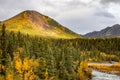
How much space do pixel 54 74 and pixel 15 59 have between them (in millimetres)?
26398

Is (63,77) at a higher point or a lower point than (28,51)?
lower

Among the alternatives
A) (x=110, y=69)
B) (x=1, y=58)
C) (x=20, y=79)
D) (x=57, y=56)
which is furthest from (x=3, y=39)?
(x=110, y=69)

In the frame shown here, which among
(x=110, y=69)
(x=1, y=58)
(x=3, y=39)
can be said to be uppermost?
(x=3, y=39)

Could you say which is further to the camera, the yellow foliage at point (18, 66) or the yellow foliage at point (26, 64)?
the yellow foliage at point (26, 64)

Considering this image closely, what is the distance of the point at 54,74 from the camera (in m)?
93.6

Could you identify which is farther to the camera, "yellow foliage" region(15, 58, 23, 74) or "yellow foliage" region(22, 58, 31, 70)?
"yellow foliage" region(22, 58, 31, 70)

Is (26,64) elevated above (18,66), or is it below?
above

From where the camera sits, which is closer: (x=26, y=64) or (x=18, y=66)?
(x=26, y=64)

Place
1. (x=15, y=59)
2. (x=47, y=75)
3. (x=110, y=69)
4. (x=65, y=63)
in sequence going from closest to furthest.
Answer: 1. (x=47, y=75)
2. (x=65, y=63)
3. (x=15, y=59)
4. (x=110, y=69)

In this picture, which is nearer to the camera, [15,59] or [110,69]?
[15,59]

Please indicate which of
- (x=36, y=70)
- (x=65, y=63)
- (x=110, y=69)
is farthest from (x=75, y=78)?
(x=110, y=69)

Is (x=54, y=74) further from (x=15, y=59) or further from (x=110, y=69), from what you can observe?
(x=110, y=69)

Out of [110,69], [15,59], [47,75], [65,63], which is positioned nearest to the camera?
[47,75]

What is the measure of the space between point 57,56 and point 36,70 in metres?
11.4
